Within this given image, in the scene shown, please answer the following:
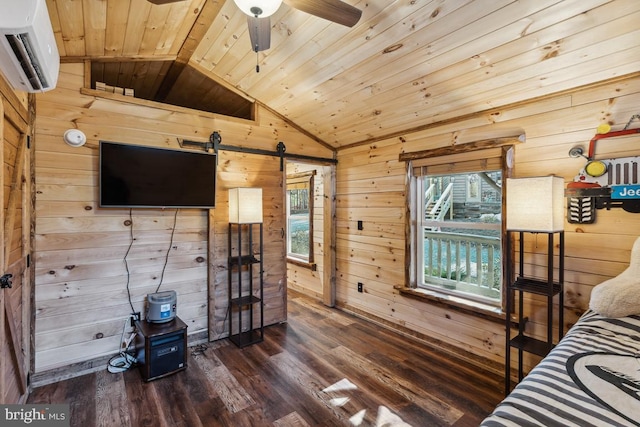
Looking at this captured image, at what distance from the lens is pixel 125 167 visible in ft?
8.63

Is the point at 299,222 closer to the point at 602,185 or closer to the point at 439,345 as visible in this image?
the point at 439,345

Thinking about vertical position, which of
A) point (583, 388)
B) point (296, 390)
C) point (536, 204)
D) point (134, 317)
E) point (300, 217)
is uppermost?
point (536, 204)

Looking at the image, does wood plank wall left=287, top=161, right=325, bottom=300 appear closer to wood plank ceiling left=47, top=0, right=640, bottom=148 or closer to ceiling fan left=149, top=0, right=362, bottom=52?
wood plank ceiling left=47, top=0, right=640, bottom=148

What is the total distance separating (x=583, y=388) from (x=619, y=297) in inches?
34.0

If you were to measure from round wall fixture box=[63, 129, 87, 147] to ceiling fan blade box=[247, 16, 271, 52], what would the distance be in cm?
180

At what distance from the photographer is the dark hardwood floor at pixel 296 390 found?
2027 mm

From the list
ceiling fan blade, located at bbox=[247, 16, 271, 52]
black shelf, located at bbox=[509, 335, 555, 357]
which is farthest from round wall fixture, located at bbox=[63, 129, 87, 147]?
black shelf, located at bbox=[509, 335, 555, 357]

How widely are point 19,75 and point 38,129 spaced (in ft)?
4.34

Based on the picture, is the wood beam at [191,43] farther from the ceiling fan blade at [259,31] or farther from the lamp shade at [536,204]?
the lamp shade at [536,204]

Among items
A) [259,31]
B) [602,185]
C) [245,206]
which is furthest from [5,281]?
[602,185]

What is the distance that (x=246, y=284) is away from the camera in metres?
3.42

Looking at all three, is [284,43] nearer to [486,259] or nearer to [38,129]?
[38,129]

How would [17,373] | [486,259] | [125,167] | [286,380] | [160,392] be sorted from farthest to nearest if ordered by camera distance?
1. [486,259]
2. [125,167]
3. [286,380]
4. [160,392]
5. [17,373]

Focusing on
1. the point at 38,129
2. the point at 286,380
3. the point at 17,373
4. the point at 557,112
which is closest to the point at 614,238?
the point at 557,112
